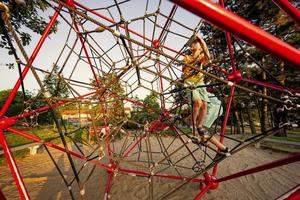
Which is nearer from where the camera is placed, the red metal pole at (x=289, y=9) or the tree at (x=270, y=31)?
the red metal pole at (x=289, y=9)

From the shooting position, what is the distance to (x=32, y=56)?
1.79 m

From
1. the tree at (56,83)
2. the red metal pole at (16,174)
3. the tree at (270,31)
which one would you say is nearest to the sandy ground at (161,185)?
the tree at (56,83)

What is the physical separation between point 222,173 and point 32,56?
14.2ft

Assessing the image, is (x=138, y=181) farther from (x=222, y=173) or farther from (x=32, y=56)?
(x=32, y=56)

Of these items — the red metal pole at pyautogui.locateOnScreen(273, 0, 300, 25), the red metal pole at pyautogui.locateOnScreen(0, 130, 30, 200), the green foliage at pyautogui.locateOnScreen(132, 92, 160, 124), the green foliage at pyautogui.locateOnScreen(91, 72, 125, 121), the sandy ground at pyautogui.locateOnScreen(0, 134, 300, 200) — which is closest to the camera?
the red metal pole at pyautogui.locateOnScreen(273, 0, 300, 25)

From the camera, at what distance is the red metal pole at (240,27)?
0.56 meters

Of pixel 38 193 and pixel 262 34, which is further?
pixel 38 193

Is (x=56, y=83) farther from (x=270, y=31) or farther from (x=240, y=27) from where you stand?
(x=270, y=31)

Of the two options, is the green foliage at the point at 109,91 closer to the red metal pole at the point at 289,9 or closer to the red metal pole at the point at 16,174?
the red metal pole at the point at 16,174

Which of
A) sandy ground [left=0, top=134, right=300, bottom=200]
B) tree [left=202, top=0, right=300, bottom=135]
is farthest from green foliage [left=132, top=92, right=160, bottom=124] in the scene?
tree [left=202, top=0, right=300, bottom=135]

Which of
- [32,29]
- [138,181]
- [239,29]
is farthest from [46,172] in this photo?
[239,29]

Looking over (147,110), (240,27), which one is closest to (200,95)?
(147,110)

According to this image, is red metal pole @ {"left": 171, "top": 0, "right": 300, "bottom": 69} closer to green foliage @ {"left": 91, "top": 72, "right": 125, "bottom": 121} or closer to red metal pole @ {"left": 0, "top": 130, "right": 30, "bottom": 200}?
green foliage @ {"left": 91, "top": 72, "right": 125, "bottom": 121}

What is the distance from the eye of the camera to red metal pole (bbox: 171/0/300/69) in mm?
565
